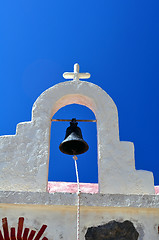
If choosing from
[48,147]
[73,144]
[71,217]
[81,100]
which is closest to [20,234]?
[71,217]

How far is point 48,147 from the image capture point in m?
2.84

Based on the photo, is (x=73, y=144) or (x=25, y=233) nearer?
(x=25, y=233)

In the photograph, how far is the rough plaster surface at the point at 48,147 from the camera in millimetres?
2682

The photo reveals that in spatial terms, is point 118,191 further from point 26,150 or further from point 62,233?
point 26,150

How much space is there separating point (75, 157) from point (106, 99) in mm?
708

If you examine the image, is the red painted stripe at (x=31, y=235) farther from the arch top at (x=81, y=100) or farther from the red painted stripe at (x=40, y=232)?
the arch top at (x=81, y=100)

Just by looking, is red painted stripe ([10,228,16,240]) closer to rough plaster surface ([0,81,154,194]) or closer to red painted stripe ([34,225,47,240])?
red painted stripe ([34,225,47,240])

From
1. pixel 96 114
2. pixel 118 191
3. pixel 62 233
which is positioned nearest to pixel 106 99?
pixel 96 114

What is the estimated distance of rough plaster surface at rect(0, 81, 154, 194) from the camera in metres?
2.68

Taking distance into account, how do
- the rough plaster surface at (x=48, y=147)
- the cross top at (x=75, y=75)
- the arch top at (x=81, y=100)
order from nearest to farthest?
the rough plaster surface at (x=48, y=147) → the arch top at (x=81, y=100) → the cross top at (x=75, y=75)

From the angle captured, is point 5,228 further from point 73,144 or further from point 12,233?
point 73,144

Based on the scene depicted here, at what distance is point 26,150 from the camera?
111 inches

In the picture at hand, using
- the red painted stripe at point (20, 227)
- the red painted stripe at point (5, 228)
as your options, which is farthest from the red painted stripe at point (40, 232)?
the red painted stripe at point (5, 228)

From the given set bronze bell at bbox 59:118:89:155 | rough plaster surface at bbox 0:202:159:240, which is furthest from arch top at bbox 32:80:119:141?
rough plaster surface at bbox 0:202:159:240
